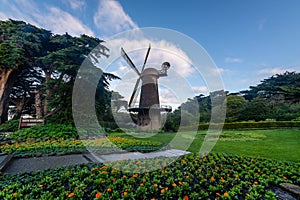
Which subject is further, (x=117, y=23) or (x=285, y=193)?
(x=117, y=23)

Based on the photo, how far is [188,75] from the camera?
6.18 meters

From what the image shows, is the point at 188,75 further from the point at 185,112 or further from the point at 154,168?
the point at 185,112

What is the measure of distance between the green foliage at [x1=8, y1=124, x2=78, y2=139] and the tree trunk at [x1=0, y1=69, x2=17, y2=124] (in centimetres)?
541

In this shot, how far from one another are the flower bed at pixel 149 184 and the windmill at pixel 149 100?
10101 mm

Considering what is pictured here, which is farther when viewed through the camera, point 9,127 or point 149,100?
point 149,100

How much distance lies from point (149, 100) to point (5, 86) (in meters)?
9.81

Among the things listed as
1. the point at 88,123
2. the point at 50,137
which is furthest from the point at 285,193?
the point at 88,123

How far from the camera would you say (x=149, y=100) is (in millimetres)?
13234

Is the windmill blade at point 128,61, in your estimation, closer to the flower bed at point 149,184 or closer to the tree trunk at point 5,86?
the tree trunk at point 5,86

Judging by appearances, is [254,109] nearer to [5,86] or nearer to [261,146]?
[261,146]

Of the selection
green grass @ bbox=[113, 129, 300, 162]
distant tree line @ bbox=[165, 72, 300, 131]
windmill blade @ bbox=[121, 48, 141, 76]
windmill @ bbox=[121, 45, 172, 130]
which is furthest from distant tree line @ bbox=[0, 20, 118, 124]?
distant tree line @ bbox=[165, 72, 300, 131]

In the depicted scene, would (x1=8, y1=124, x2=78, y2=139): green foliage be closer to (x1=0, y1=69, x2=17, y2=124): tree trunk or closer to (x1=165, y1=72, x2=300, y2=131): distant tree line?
(x1=0, y1=69, x2=17, y2=124): tree trunk

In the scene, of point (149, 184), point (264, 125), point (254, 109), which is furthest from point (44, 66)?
point (254, 109)

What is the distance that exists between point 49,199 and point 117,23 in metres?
8.72
